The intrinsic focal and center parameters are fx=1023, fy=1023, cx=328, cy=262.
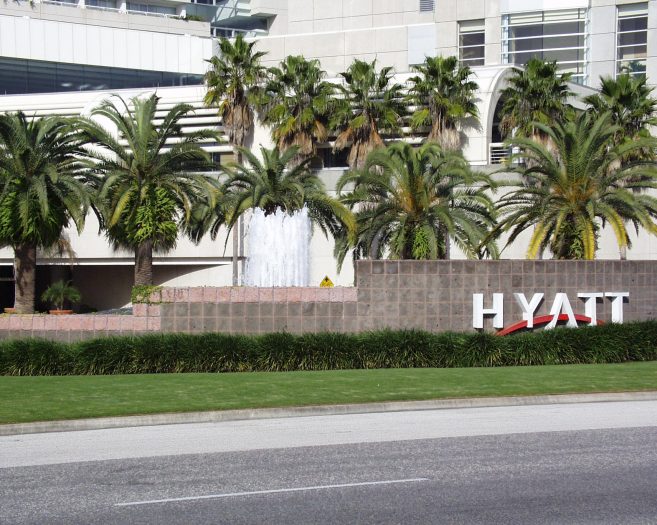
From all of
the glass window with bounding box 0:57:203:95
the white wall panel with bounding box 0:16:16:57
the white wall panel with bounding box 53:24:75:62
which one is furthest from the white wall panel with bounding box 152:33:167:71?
the white wall panel with bounding box 0:16:16:57

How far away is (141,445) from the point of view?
16281 mm

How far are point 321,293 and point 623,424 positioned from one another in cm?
1431

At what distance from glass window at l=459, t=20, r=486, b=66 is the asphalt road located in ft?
186

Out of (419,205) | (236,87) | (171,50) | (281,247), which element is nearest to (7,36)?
(171,50)

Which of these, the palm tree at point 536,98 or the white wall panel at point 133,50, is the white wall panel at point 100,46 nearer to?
the white wall panel at point 133,50

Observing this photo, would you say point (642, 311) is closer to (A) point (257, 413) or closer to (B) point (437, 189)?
(B) point (437, 189)

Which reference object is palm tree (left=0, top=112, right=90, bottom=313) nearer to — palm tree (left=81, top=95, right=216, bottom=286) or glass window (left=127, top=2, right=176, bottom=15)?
palm tree (left=81, top=95, right=216, bottom=286)

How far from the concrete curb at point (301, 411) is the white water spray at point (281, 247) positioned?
21.7 metres

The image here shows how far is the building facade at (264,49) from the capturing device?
54906 millimetres

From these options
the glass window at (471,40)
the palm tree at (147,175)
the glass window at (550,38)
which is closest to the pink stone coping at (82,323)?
the palm tree at (147,175)

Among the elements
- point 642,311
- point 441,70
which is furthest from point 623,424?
point 441,70

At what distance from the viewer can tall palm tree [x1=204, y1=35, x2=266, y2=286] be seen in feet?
181

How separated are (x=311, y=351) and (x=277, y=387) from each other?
19.3 ft

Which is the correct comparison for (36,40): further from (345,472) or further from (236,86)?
(345,472)
